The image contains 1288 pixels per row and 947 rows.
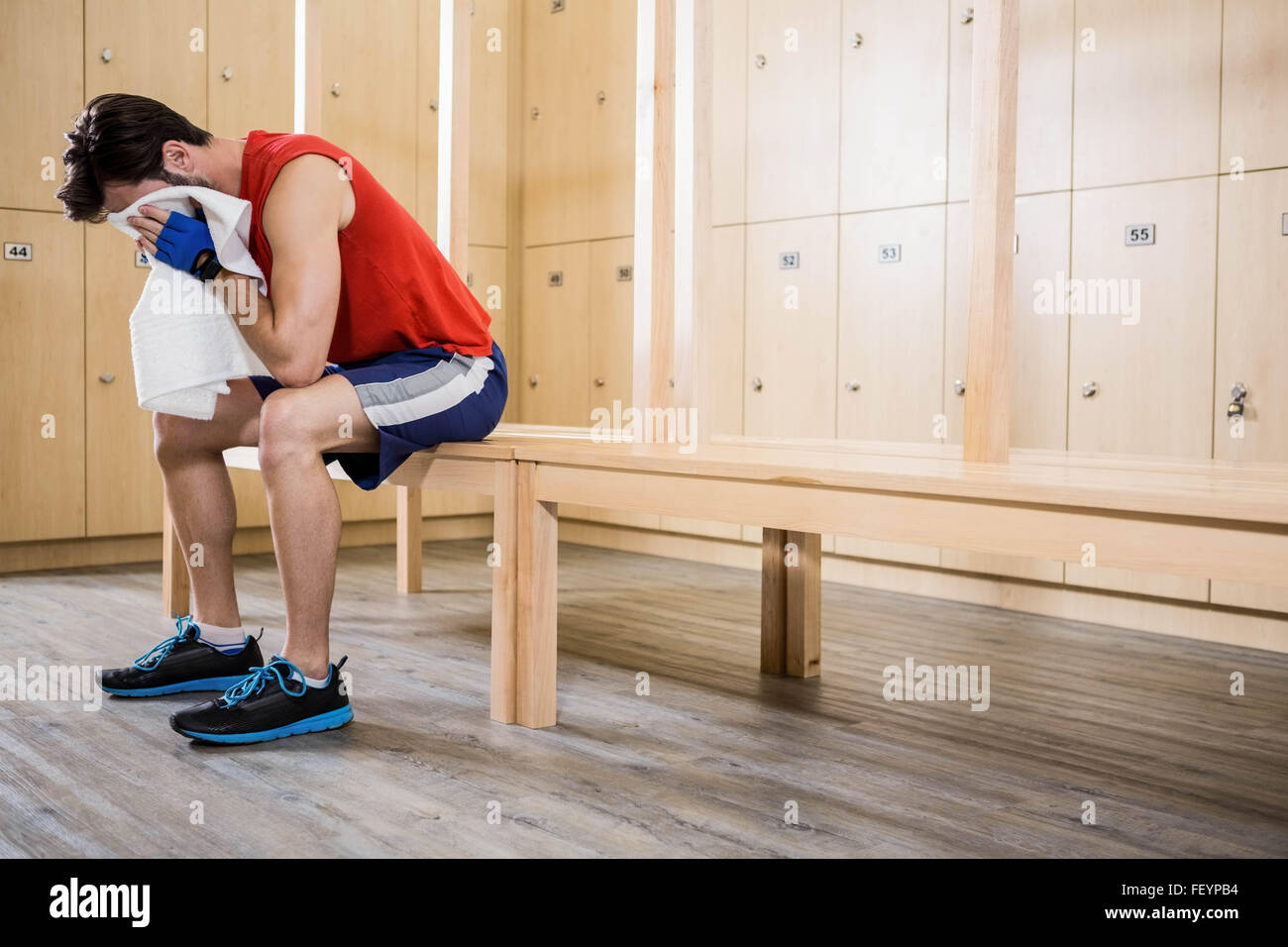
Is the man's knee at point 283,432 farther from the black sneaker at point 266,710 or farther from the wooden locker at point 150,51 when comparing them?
the wooden locker at point 150,51

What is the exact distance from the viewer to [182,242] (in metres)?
1.75

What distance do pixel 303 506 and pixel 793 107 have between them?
8.44 ft

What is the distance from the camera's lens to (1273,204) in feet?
9.14

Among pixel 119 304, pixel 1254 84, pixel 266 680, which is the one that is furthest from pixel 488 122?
pixel 266 680

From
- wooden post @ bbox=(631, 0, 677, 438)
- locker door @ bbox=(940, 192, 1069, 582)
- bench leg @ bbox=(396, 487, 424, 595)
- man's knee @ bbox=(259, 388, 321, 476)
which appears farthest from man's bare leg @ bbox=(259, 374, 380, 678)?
locker door @ bbox=(940, 192, 1069, 582)

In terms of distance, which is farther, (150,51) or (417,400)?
(150,51)

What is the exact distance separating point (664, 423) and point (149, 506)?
8.08 feet

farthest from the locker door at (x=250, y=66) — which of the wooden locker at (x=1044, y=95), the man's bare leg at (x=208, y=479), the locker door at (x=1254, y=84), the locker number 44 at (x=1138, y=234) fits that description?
the locker door at (x=1254, y=84)

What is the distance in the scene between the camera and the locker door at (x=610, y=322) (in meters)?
4.42

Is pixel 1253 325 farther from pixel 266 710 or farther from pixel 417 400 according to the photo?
pixel 266 710

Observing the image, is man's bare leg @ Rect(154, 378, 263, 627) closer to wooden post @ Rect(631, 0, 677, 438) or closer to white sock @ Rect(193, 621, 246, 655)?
white sock @ Rect(193, 621, 246, 655)

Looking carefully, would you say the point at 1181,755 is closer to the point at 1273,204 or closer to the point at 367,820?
the point at 367,820

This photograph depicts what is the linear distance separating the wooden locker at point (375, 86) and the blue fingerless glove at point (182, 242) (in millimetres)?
2690
